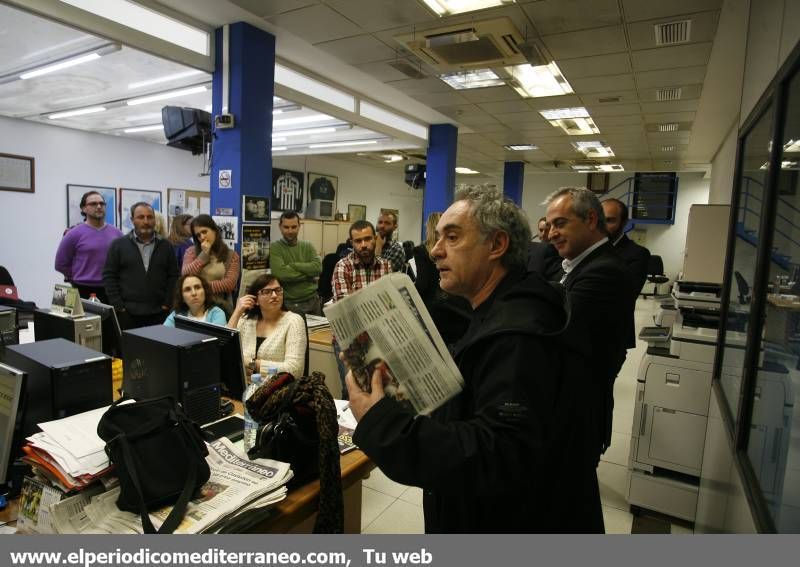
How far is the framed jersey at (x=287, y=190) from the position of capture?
9812 mm

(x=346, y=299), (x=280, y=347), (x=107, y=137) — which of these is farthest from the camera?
(x=107, y=137)

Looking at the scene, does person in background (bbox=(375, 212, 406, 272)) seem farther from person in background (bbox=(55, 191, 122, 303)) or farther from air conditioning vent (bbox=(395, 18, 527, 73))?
person in background (bbox=(55, 191, 122, 303))

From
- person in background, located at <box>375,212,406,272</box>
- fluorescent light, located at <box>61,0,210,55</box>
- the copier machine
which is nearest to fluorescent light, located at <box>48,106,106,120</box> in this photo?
fluorescent light, located at <box>61,0,210,55</box>

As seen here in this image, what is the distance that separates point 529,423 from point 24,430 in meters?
1.45

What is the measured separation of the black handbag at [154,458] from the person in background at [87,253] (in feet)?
11.1

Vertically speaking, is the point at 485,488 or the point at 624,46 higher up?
the point at 624,46

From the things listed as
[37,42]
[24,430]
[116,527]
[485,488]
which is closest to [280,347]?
[24,430]

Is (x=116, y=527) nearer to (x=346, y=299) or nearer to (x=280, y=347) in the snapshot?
(x=346, y=299)

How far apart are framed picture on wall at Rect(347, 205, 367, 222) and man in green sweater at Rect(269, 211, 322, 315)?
7.33 meters

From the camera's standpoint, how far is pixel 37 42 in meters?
3.88

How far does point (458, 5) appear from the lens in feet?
11.1

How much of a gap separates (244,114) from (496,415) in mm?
3785

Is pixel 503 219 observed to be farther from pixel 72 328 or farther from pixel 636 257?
pixel 636 257

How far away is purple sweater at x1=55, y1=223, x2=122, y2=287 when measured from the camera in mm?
4125
